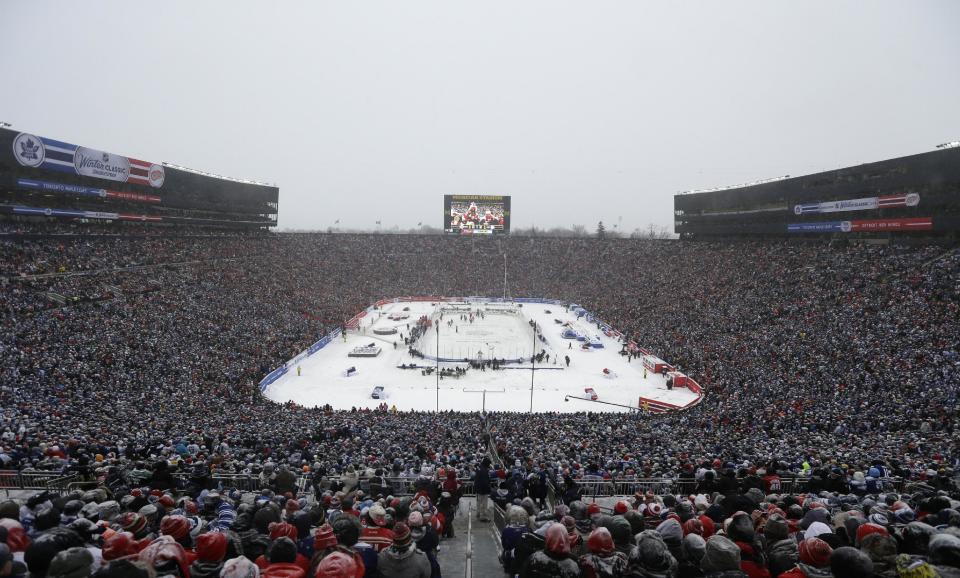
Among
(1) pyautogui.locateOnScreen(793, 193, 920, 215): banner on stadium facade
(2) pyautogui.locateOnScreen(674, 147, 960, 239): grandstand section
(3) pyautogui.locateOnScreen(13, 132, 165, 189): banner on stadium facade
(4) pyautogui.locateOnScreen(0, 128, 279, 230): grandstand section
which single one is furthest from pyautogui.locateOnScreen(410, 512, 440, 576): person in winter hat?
(1) pyautogui.locateOnScreen(793, 193, 920, 215): banner on stadium facade

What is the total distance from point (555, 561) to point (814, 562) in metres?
2.26

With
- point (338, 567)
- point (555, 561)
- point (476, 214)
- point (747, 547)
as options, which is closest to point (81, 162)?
point (476, 214)

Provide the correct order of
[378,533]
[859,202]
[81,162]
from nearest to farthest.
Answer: [378,533], [859,202], [81,162]

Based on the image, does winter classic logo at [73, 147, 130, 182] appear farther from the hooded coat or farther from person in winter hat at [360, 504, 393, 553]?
the hooded coat

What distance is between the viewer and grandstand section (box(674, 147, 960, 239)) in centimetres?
3578

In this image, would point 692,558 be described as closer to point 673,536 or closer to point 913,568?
point 673,536

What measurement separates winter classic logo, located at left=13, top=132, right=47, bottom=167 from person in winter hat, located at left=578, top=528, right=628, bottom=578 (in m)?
49.9

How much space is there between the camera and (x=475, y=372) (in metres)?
35.7

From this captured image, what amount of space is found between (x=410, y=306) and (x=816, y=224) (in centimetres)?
4726

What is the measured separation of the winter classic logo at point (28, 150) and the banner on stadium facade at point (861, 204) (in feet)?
227

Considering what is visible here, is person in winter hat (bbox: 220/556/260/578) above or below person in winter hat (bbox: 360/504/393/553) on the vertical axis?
above

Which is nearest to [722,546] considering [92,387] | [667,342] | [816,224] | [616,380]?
[92,387]

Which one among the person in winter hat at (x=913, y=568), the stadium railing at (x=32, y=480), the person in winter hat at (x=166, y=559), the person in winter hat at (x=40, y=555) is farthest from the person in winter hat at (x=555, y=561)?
the stadium railing at (x=32, y=480)

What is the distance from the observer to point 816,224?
46750 millimetres
